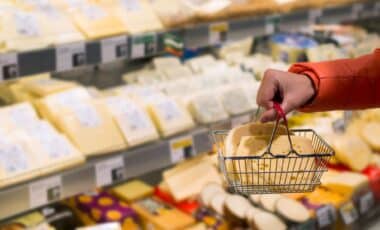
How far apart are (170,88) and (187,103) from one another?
0.14 meters

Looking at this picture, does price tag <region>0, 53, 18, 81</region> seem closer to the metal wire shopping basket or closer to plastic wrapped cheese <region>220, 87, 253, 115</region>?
the metal wire shopping basket

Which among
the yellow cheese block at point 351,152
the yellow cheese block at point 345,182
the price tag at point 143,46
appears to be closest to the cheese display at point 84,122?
the price tag at point 143,46

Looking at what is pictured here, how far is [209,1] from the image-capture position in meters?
2.12

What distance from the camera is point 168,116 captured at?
75.1 inches

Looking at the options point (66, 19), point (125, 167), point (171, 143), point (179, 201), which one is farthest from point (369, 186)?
point (66, 19)

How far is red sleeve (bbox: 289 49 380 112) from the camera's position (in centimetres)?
116

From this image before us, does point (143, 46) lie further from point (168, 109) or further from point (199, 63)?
point (199, 63)

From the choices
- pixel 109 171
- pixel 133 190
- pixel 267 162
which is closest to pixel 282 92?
pixel 267 162

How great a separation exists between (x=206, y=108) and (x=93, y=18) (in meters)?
0.53

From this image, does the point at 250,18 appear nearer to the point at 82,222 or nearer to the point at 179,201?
the point at 179,201

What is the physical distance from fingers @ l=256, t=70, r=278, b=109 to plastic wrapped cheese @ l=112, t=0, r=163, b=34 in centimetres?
85

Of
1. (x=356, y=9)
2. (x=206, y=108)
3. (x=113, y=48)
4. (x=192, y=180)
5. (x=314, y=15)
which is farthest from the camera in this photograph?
(x=356, y=9)

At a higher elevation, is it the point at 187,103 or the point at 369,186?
the point at 187,103

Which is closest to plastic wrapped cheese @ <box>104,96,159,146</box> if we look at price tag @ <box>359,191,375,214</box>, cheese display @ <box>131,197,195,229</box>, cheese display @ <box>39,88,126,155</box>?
cheese display @ <box>39,88,126,155</box>
